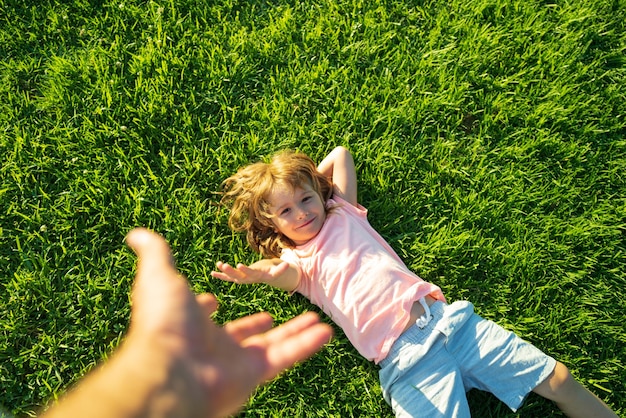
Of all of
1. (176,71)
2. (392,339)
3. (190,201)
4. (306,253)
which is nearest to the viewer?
(392,339)

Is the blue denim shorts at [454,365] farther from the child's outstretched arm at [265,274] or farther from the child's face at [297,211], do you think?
the child's face at [297,211]

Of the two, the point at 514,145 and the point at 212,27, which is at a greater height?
the point at 212,27

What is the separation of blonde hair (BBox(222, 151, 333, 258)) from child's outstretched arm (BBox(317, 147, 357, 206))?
0.18 ft

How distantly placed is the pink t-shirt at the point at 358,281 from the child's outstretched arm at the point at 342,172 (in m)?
0.09

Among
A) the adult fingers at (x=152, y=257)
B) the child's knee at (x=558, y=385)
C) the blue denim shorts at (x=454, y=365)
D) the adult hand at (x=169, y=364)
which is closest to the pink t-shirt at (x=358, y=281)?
the blue denim shorts at (x=454, y=365)

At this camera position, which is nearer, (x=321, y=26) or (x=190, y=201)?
(x=190, y=201)

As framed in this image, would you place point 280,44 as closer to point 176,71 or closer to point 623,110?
point 176,71

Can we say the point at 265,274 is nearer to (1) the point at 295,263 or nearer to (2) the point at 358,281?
(1) the point at 295,263

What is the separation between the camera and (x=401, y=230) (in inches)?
117

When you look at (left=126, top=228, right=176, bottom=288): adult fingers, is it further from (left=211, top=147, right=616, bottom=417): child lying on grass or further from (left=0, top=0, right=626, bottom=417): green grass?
(left=0, top=0, right=626, bottom=417): green grass

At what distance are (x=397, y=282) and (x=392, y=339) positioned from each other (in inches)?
11.4

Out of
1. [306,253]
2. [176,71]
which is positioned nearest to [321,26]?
[176,71]

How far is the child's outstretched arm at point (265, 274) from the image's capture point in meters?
2.25

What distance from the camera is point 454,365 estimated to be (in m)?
2.45
